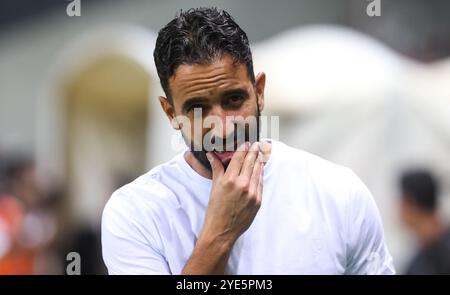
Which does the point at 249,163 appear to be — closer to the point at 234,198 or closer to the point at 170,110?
the point at 234,198

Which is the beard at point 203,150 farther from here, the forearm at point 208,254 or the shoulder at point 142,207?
the forearm at point 208,254

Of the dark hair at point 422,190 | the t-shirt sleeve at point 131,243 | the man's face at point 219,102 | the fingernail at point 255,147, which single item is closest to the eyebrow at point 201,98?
the man's face at point 219,102

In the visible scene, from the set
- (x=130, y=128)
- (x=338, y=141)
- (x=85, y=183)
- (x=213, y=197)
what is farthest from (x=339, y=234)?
(x=130, y=128)

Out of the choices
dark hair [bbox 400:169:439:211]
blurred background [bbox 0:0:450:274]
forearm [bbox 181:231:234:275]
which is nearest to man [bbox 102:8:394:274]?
forearm [bbox 181:231:234:275]

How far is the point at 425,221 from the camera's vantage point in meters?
2.96

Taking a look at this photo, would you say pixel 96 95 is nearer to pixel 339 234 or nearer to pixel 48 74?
pixel 48 74

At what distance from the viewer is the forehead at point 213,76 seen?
6.56ft

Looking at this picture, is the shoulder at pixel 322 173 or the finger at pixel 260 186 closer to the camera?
the finger at pixel 260 186

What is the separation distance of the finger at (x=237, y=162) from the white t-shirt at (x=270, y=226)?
0.13 metres

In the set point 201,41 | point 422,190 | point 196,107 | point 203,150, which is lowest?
point 422,190

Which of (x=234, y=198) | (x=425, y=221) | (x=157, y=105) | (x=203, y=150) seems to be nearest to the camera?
(x=234, y=198)

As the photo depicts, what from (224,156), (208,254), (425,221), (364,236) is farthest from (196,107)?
(425,221)

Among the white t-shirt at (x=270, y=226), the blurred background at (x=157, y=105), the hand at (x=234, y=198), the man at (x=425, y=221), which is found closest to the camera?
the hand at (x=234, y=198)

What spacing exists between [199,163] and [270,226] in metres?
0.23
